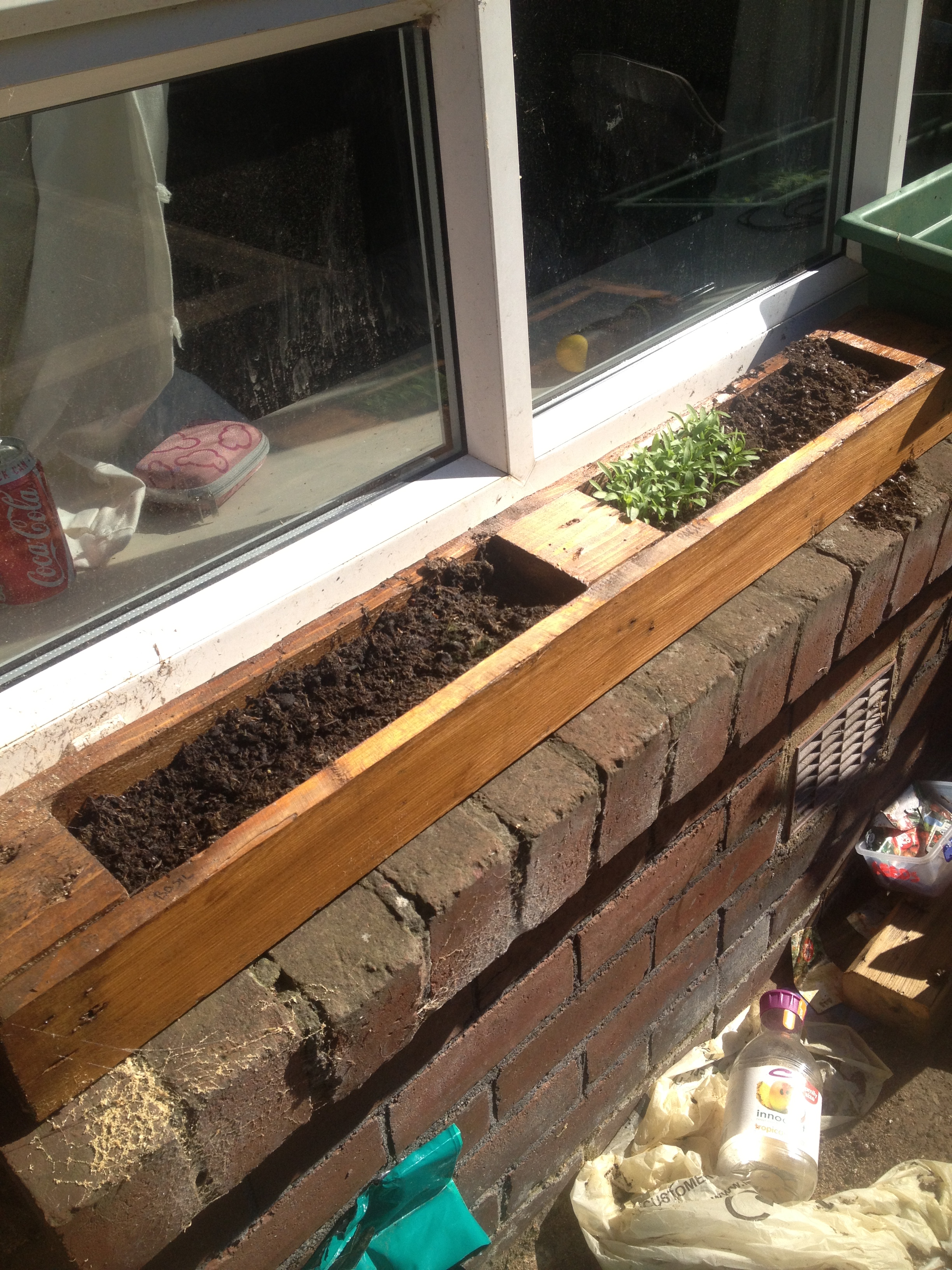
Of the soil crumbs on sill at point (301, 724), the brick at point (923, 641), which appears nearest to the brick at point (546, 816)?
the soil crumbs on sill at point (301, 724)

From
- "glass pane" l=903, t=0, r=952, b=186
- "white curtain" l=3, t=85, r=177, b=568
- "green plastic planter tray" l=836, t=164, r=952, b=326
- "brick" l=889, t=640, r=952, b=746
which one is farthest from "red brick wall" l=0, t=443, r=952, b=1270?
"glass pane" l=903, t=0, r=952, b=186

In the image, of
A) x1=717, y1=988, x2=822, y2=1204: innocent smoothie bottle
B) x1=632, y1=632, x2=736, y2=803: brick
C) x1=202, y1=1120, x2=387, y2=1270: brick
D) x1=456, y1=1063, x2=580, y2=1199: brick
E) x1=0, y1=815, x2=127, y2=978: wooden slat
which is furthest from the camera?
x1=717, y1=988, x2=822, y2=1204: innocent smoothie bottle

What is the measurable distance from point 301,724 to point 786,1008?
57.8 inches

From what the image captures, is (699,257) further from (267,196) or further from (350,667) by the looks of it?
(350,667)

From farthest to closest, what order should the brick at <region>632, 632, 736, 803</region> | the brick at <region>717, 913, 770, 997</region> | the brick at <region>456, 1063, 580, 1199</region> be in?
1. the brick at <region>717, 913, 770, 997</region>
2. the brick at <region>456, 1063, 580, 1199</region>
3. the brick at <region>632, 632, 736, 803</region>

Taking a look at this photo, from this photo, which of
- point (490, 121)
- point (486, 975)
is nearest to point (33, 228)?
point (490, 121)

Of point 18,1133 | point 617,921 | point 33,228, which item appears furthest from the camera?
point 617,921

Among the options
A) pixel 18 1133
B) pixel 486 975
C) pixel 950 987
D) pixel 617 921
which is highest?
pixel 18 1133

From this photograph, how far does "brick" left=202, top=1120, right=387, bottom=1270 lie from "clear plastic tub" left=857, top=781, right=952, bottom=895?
147cm

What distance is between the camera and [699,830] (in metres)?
1.84

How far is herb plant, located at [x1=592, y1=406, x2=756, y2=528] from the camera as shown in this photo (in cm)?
163

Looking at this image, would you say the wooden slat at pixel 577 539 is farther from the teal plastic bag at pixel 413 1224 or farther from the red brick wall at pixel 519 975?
the teal plastic bag at pixel 413 1224

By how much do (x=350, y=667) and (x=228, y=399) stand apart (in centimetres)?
42

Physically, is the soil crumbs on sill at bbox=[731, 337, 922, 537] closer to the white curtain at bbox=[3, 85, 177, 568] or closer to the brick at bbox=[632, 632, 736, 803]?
the brick at bbox=[632, 632, 736, 803]
